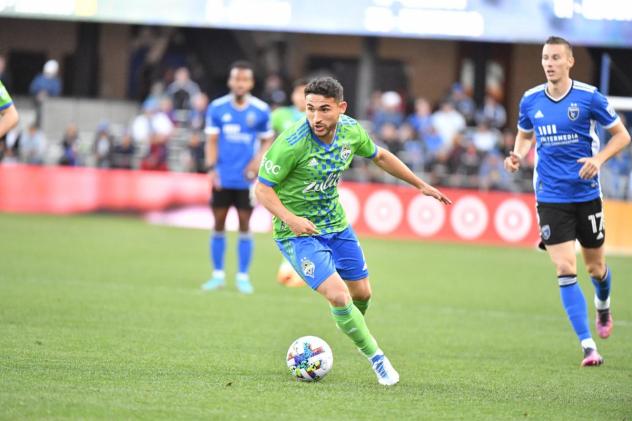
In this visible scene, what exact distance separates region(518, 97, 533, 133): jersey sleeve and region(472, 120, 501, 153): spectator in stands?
13.9m

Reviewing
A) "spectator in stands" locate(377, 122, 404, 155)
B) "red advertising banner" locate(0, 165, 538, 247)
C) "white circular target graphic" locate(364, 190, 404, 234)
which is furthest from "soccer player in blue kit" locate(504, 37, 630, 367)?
"spectator in stands" locate(377, 122, 404, 155)

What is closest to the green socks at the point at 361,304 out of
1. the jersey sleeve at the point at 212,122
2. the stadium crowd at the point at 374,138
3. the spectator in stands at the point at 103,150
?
the jersey sleeve at the point at 212,122

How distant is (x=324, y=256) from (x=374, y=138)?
625 inches

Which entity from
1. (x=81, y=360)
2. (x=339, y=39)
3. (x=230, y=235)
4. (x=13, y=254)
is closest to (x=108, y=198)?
(x=230, y=235)

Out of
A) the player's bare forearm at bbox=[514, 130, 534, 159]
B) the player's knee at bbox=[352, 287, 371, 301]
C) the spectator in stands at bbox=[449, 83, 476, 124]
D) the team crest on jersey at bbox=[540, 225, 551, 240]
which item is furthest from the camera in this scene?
the spectator in stands at bbox=[449, 83, 476, 124]

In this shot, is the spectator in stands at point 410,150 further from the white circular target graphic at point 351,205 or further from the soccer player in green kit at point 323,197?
the soccer player in green kit at point 323,197

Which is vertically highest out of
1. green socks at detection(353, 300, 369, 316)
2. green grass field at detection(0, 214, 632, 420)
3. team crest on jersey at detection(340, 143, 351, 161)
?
team crest on jersey at detection(340, 143, 351, 161)

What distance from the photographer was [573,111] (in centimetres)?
875

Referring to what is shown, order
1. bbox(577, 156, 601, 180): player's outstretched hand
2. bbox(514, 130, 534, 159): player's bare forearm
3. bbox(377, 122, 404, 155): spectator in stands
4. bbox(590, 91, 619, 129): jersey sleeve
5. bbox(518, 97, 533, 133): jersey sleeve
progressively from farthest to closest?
bbox(377, 122, 404, 155): spectator in stands → bbox(514, 130, 534, 159): player's bare forearm → bbox(518, 97, 533, 133): jersey sleeve → bbox(590, 91, 619, 129): jersey sleeve → bbox(577, 156, 601, 180): player's outstretched hand

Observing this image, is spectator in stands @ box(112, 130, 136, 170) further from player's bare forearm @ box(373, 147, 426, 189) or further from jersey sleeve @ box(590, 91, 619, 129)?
player's bare forearm @ box(373, 147, 426, 189)

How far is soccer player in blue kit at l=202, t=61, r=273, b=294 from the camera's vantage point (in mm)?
12828

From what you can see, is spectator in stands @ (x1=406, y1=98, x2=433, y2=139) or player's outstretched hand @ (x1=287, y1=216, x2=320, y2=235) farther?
spectator in stands @ (x1=406, y1=98, x2=433, y2=139)

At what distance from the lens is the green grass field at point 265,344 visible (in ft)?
21.4

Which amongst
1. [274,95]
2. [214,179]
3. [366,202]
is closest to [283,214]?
[214,179]
